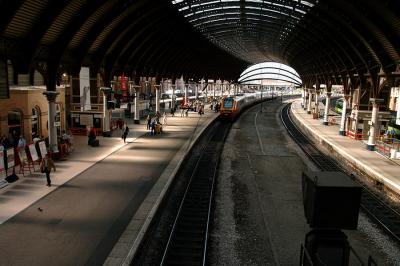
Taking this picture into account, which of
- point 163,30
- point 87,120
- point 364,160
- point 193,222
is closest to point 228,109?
point 163,30

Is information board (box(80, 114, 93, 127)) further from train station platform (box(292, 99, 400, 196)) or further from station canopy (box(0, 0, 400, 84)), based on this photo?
train station platform (box(292, 99, 400, 196))

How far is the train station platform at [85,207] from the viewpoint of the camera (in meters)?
9.25

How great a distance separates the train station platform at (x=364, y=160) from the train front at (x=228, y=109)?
12307 millimetres

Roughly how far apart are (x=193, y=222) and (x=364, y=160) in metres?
14.6

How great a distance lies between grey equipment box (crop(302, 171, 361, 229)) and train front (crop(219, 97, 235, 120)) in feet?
123

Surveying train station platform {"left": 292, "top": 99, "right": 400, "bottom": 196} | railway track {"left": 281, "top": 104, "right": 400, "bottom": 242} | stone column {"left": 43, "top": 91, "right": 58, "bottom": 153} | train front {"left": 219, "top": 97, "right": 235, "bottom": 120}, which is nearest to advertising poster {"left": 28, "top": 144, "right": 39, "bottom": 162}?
stone column {"left": 43, "top": 91, "right": 58, "bottom": 153}

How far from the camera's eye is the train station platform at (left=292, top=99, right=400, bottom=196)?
18.6 m

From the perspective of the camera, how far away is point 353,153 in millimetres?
25078

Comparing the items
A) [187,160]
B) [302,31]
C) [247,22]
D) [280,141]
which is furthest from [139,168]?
[247,22]

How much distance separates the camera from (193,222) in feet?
43.6

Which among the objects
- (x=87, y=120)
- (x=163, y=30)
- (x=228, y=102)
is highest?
(x=163, y=30)

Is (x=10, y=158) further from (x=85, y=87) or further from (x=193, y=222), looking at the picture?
(x=85, y=87)

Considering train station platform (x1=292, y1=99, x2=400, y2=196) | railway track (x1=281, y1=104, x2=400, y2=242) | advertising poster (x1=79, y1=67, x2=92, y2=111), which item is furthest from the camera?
advertising poster (x1=79, y1=67, x2=92, y2=111)

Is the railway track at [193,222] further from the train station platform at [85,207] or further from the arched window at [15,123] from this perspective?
the arched window at [15,123]
